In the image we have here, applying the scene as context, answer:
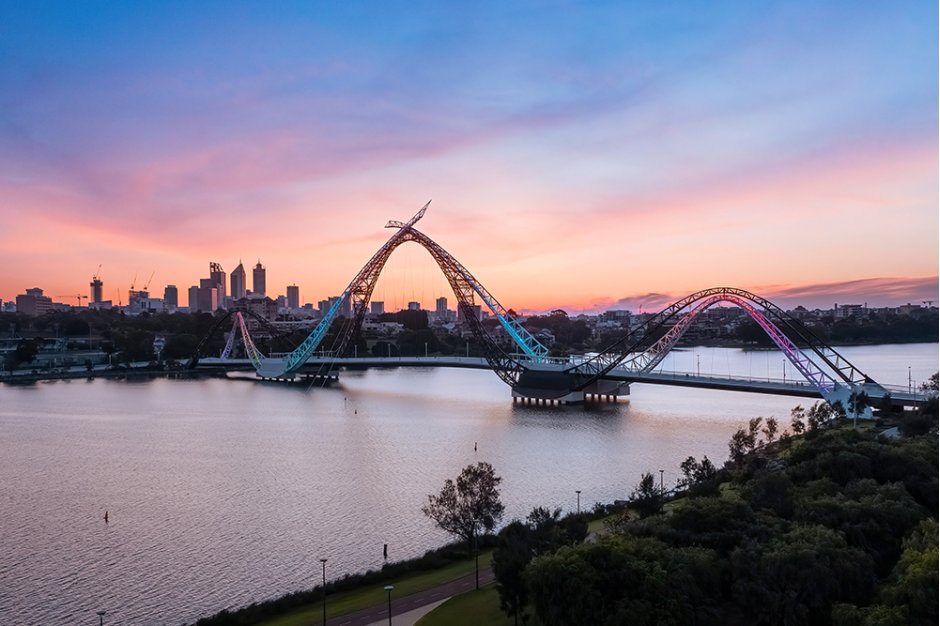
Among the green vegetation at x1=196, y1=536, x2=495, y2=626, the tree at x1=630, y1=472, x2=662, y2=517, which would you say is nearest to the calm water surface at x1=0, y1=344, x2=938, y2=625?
the green vegetation at x1=196, y1=536, x2=495, y2=626

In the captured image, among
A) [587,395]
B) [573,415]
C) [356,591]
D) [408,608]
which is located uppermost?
[587,395]

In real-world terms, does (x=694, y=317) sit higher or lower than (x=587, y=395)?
higher

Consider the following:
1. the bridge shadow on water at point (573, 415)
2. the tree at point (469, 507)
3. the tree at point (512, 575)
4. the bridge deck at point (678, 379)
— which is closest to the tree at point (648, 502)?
the tree at point (469, 507)

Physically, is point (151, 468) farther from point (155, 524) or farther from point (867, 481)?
point (867, 481)

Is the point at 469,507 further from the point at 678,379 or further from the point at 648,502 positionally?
the point at 678,379

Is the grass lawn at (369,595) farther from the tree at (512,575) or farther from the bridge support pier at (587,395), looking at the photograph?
the bridge support pier at (587,395)

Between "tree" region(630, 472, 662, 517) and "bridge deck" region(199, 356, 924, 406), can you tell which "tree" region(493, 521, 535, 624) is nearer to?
"tree" region(630, 472, 662, 517)

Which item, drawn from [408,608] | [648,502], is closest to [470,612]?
[408,608]
